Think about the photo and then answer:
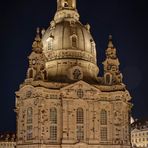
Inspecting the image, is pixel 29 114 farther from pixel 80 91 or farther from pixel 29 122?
pixel 80 91

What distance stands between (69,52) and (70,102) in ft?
38.6

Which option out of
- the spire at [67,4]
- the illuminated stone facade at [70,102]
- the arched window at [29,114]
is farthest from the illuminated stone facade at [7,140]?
the arched window at [29,114]

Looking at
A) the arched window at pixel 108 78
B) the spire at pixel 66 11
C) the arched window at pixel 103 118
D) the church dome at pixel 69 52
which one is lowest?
the arched window at pixel 103 118

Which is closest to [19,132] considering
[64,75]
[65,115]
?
[65,115]

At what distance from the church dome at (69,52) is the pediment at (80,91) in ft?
10.2

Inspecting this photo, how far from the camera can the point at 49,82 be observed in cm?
7662

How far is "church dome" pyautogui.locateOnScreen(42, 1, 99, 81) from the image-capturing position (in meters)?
80.1

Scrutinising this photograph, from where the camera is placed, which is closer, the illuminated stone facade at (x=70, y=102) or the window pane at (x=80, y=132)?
the illuminated stone facade at (x=70, y=102)

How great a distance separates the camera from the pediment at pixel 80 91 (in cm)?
7525

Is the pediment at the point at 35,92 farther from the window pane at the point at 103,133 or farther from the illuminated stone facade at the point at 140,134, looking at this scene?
the illuminated stone facade at the point at 140,134

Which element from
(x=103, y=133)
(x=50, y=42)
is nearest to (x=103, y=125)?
(x=103, y=133)

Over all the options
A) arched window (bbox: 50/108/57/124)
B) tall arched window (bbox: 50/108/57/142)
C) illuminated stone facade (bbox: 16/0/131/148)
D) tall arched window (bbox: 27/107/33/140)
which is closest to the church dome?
illuminated stone facade (bbox: 16/0/131/148)

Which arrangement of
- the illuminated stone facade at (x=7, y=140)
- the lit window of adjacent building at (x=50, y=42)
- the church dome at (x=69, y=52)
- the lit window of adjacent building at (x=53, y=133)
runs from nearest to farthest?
1. the lit window of adjacent building at (x=53, y=133)
2. the church dome at (x=69, y=52)
3. the lit window of adjacent building at (x=50, y=42)
4. the illuminated stone facade at (x=7, y=140)

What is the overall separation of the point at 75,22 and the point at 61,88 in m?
17.1
